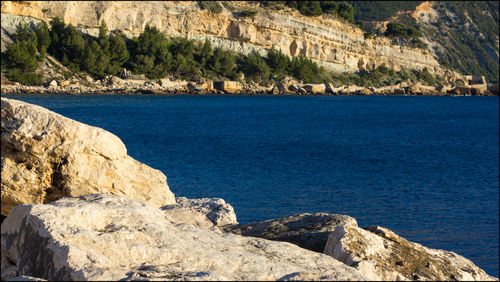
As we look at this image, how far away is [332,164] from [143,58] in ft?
163

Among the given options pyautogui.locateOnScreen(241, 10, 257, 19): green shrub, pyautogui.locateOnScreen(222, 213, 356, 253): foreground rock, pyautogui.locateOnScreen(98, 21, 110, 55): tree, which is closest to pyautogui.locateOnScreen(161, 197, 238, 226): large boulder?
pyautogui.locateOnScreen(222, 213, 356, 253): foreground rock

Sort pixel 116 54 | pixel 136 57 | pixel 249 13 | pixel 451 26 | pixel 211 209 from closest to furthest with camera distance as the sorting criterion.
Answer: pixel 211 209
pixel 116 54
pixel 136 57
pixel 249 13
pixel 451 26

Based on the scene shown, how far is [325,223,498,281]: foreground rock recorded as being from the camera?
4805mm

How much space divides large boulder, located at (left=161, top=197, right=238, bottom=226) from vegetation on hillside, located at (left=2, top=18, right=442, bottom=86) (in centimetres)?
5322

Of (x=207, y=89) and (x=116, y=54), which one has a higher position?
(x=116, y=54)

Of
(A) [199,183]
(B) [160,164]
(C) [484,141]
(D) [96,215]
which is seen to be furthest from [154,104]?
(D) [96,215]

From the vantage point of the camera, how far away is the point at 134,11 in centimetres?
7381

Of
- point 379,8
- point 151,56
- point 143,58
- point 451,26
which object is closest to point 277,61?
point 151,56

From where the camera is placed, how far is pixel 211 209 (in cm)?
750

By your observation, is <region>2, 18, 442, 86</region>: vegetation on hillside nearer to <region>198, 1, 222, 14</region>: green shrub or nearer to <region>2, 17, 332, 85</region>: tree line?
<region>2, 17, 332, 85</region>: tree line

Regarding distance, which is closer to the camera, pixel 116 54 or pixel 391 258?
pixel 391 258

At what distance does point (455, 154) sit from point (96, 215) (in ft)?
89.1

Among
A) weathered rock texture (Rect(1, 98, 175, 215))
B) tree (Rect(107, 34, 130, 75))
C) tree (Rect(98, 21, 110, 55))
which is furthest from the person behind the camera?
tree (Rect(107, 34, 130, 75))

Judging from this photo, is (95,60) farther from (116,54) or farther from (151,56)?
(151,56)
